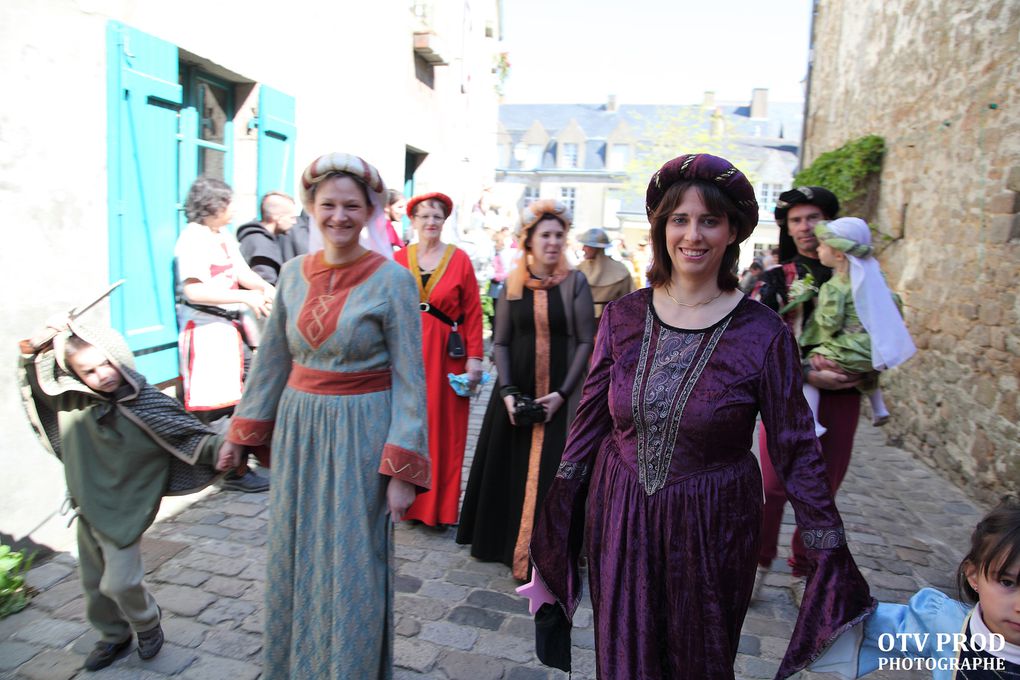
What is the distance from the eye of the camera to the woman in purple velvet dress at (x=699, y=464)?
1.86 meters

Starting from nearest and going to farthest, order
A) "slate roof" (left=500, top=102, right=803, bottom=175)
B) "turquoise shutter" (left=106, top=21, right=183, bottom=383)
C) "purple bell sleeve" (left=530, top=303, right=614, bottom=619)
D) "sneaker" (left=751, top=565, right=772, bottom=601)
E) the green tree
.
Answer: "purple bell sleeve" (left=530, top=303, right=614, bottom=619)
"sneaker" (left=751, top=565, right=772, bottom=601)
"turquoise shutter" (left=106, top=21, right=183, bottom=383)
the green tree
"slate roof" (left=500, top=102, right=803, bottom=175)

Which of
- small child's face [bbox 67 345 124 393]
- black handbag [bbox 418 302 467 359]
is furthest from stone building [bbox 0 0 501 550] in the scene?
black handbag [bbox 418 302 467 359]

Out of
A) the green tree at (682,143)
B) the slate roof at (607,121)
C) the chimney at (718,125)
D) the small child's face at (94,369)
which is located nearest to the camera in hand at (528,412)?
the small child's face at (94,369)

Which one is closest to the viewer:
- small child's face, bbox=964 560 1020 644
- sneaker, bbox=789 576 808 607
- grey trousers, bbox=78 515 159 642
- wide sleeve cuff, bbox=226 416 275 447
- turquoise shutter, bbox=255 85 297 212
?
small child's face, bbox=964 560 1020 644

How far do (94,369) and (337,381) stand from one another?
3.20 ft

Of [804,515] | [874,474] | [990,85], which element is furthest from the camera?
[874,474]

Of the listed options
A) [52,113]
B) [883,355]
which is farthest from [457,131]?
[883,355]

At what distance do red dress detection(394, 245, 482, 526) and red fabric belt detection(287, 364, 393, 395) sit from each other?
1.72m

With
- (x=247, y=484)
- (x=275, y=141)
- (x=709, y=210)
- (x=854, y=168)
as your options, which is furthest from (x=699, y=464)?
(x=854, y=168)

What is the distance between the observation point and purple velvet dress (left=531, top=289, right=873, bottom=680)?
184 centimetres

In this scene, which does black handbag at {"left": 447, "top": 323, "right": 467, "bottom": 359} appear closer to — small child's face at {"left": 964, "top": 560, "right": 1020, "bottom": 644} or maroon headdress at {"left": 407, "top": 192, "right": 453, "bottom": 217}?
maroon headdress at {"left": 407, "top": 192, "right": 453, "bottom": 217}

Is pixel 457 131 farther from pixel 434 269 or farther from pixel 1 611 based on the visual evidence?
pixel 1 611

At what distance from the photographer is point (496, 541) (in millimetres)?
4039

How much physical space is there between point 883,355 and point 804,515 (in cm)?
187
